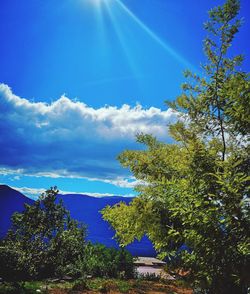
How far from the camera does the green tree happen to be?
202 inches

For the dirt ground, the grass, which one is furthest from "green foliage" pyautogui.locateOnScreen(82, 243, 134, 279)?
the dirt ground

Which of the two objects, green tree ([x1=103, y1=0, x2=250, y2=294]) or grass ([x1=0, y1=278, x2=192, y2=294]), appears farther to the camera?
grass ([x1=0, y1=278, x2=192, y2=294])

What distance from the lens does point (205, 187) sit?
596 cm

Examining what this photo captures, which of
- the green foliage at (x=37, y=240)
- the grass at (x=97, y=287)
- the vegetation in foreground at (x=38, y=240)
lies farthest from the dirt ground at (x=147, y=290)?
the green foliage at (x=37, y=240)

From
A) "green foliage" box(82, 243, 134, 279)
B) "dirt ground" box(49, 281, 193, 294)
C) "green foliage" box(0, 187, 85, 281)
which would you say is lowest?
"dirt ground" box(49, 281, 193, 294)

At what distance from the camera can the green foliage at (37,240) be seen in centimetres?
1059

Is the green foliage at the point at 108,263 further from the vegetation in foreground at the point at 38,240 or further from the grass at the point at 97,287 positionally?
the vegetation in foreground at the point at 38,240

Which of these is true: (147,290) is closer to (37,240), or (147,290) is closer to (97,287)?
(97,287)

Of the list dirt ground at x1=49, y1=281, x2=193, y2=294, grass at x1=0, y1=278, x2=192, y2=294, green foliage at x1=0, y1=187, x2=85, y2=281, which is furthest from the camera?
dirt ground at x1=49, y1=281, x2=193, y2=294

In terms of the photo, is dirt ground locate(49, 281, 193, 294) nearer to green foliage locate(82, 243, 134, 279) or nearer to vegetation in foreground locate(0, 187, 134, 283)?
vegetation in foreground locate(0, 187, 134, 283)

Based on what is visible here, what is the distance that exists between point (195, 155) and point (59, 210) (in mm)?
6092

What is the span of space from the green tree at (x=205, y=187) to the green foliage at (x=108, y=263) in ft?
13.6

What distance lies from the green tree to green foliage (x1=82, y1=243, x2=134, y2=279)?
4.15 metres

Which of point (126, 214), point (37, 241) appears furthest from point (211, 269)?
point (37, 241)
